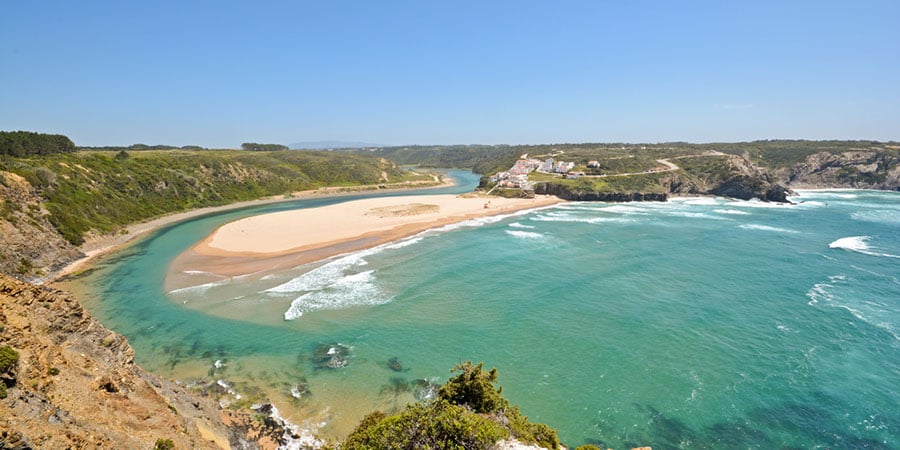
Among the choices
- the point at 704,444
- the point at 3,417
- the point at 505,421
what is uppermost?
the point at 3,417

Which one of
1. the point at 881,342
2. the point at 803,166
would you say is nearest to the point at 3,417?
the point at 881,342

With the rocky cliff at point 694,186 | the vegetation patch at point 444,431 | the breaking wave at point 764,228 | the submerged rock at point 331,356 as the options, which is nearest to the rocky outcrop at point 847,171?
the rocky cliff at point 694,186

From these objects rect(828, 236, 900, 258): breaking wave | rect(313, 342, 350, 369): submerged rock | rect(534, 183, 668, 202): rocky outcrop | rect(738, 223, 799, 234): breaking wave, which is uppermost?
rect(534, 183, 668, 202): rocky outcrop

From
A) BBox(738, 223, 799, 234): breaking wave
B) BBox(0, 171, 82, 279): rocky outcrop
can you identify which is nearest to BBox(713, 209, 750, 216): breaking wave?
BBox(738, 223, 799, 234): breaking wave

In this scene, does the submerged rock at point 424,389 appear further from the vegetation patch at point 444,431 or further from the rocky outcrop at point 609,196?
the rocky outcrop at point 609,196

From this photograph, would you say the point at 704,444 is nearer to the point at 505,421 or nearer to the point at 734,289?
the point at 505,421

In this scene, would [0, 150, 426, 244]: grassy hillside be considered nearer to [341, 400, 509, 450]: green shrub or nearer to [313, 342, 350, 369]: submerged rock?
[313, 342, 350, 369]: submerged rock
